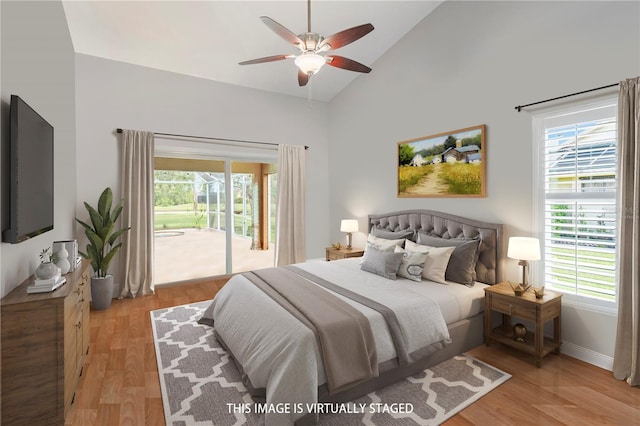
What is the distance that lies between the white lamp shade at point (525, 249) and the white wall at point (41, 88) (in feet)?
12.2

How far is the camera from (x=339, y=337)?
2014mm

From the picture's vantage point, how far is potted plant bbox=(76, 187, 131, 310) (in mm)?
3752

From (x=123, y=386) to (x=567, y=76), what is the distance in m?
4.49

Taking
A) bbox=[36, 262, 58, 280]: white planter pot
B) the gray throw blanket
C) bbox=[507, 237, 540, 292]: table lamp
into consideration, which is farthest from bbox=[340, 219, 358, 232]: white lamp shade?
bbox=[36, 262, 58, 280]: white planter pot

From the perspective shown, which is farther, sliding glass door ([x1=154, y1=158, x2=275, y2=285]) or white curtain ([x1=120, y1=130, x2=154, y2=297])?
sliding glass door ([x1=154, y1=158, x2=275, y2=285])

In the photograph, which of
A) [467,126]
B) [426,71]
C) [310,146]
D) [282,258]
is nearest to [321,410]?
[467,126]

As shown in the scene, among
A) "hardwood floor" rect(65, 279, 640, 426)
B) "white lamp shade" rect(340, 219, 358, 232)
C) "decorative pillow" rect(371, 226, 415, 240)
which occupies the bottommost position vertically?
"hardwood floor" rect(65, 279, 640, 426)

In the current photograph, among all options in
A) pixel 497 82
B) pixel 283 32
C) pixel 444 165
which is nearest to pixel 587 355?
pixel 444 165

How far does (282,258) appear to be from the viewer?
553 centimetres

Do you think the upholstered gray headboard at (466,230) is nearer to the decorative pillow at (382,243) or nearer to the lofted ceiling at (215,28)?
the decorative pillow at (382,243)

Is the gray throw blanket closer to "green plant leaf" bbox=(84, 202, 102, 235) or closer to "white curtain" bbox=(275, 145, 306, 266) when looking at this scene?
"green plant leaf" bbox=(84, 202, 102, 235)

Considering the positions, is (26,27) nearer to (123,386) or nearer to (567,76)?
(123,386)

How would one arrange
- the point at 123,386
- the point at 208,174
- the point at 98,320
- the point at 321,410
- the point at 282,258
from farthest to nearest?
1. the point at 282,258
2. the point at 208,174
3. the point at 98,320
4. the point at 123,386
5. the point at 321,410

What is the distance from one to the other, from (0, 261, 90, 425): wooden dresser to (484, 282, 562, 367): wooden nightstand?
130 inches
